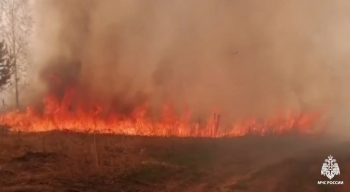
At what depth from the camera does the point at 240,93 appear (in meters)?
23.6

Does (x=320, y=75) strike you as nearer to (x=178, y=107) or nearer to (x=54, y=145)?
(x=178, y=107)

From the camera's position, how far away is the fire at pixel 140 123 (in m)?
19.5

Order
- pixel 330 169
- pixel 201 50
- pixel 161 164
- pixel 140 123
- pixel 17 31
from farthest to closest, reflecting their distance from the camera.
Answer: pixel 17 31 < pixel 201 50 < pixel 140 123 < pixel 161 164 < pixel 330 169

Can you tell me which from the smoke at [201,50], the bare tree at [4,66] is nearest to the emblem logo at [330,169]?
the smoke at [201,50]

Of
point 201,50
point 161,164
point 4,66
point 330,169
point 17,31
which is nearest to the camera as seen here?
point 330,169

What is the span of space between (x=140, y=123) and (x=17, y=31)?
1751 cm

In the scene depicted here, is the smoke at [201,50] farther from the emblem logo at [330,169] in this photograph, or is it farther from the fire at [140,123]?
the emblem logo at [330,169]

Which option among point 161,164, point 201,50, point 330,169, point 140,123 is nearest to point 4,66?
point 140,123

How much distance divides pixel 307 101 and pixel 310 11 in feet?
20.8

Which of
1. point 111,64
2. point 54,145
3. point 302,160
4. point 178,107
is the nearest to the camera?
point 302,160

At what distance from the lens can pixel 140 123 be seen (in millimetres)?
20078

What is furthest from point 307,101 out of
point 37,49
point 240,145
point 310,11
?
point 37,49

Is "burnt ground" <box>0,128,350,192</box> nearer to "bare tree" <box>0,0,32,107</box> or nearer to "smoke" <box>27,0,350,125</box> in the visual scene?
"smoke" <box>27,0,350,125</box>

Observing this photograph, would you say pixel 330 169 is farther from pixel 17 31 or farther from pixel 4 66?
pixel 17 31
